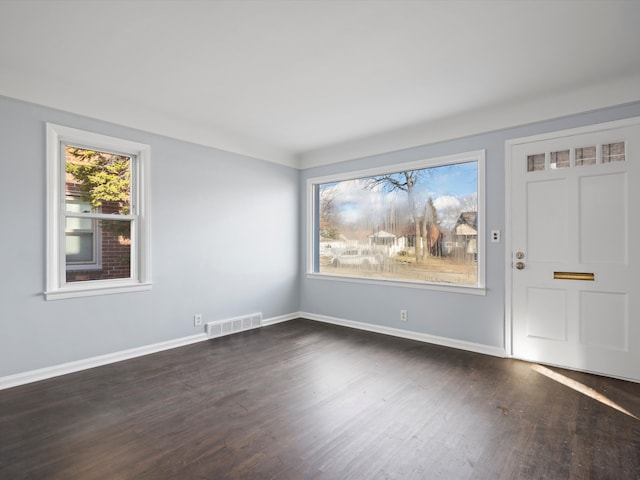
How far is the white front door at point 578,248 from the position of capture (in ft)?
10.00

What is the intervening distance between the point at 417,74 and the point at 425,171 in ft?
5.42

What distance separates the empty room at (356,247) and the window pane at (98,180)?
0.07 feet

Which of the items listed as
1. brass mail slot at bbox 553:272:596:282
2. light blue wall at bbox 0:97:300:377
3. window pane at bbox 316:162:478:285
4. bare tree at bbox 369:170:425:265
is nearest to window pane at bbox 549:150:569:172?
window pane at bbox 316:162:478:285

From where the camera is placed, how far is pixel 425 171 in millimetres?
4387

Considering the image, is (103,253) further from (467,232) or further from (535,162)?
(535,162)

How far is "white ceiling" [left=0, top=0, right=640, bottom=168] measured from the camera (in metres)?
2.15

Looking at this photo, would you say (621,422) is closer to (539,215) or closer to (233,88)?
(539,215)

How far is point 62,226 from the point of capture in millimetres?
3268

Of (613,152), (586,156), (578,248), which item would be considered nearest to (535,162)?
(586,156)

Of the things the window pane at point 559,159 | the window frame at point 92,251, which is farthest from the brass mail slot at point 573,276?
the window frame at point 92,251

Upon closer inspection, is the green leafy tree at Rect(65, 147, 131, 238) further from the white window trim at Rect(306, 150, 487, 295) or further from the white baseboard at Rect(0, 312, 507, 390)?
the white window trim at Rect(306, 150, 487, 295)

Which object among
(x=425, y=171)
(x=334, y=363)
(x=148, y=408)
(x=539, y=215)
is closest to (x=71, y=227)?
(x=148, y=408)

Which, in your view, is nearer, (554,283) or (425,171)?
(554,283)

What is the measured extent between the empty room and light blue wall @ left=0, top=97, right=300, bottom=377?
0.02 meters
